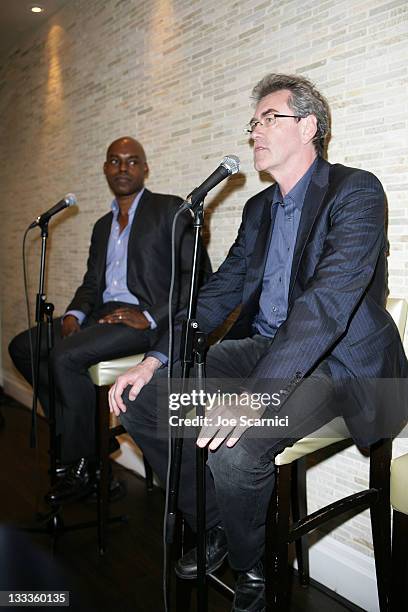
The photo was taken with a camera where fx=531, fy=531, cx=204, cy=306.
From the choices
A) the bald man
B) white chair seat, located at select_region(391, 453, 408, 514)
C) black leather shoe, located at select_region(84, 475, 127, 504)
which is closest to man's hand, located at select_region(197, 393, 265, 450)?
white chair seat, located at select_region(391, 453, 408, 514)

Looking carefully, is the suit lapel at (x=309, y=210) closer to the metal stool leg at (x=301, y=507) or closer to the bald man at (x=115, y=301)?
the metal stool leg at (x=301, y=507)

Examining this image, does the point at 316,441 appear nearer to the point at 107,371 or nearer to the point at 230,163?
the point at 230,163

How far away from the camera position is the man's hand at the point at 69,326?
2961 mm

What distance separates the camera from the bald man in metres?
2.63

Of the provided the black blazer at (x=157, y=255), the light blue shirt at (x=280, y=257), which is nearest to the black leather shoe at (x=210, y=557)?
the light blue shirt at (x=280, y=257)

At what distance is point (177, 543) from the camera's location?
202cm

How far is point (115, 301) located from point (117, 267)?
0.66 feet

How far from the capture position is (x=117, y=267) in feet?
10.0

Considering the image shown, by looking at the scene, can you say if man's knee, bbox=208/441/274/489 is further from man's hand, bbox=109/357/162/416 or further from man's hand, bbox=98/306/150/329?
man's hand, bbox=98/306/150/329

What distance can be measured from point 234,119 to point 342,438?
5.46 feet

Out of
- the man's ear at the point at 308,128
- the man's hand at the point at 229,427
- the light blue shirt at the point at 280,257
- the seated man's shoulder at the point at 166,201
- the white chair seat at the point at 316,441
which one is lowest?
the white chair seat at the point at 316,441

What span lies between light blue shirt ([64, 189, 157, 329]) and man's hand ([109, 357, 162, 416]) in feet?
3.22

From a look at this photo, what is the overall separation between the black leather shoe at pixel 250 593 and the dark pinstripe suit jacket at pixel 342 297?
545mm

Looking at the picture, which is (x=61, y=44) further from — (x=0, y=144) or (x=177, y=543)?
(x=177, y=543)
